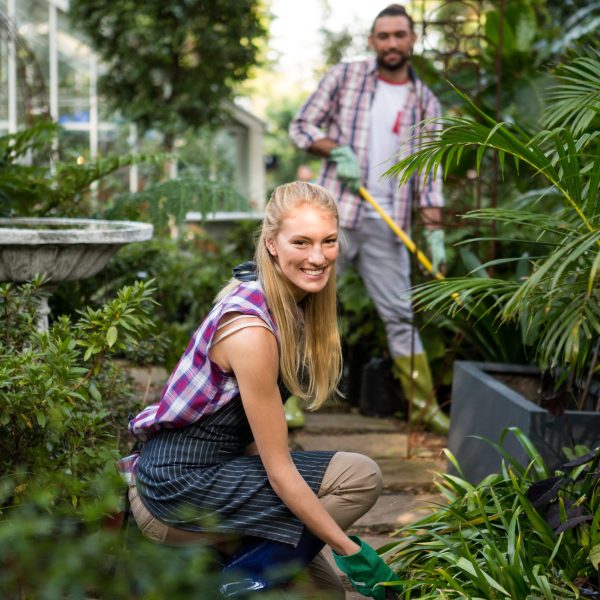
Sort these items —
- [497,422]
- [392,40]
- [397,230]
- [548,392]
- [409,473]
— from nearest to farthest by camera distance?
[548,392] → [497,422] → [409,473] → [397,230] → [392,40]

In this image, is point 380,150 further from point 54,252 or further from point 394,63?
point 54,252

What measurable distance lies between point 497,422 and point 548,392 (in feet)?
0.75

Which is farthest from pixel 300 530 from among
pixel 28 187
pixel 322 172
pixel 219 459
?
pixel 322 172

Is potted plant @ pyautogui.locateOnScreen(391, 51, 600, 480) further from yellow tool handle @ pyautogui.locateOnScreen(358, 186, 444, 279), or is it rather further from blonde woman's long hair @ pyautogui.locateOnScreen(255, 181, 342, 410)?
yellow tool handle @ pyautogui.locateOnScreen(358, 186, 444, 279)

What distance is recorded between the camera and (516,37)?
7027 millimetres

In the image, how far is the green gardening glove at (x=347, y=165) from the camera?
4.40 meters

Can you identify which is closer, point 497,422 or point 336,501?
point 336,501

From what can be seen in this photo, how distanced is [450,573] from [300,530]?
40cm

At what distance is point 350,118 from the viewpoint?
4.55 meters

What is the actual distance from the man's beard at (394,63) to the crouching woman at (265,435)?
7.66 ft

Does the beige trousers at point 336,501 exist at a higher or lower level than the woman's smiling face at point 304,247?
lower

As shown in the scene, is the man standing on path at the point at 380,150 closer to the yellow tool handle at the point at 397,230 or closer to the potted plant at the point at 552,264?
the yellow tool handle at the point at 397,230

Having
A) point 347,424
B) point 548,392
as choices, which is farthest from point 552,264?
point 347,424

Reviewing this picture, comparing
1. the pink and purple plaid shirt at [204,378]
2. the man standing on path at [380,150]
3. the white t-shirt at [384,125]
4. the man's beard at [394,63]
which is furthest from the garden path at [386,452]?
the man's beard at [394,63]
